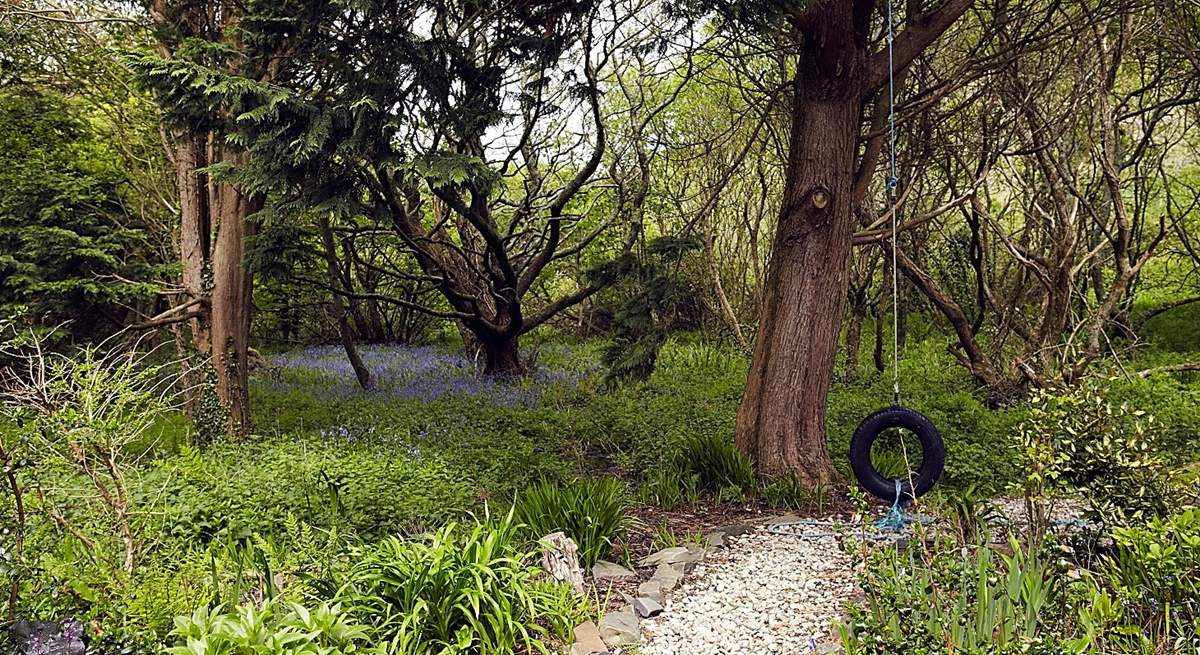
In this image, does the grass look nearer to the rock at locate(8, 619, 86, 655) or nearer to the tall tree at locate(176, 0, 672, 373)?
the rock at locate(8, 619, 86, 655)

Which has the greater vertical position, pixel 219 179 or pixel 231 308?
pixel 219 179

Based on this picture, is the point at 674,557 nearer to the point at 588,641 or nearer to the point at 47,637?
the point at 588,641

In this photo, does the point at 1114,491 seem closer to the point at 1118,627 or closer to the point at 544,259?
the point at 1118,627

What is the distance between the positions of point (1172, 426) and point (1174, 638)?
4095 mm

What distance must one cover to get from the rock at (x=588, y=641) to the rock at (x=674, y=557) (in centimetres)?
73

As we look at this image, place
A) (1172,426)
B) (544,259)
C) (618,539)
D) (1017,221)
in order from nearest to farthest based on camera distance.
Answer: (618,539) → (1172,426) → (544,259) → (1017,221)

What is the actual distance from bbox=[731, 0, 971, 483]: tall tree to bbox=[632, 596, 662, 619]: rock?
178 centimetres

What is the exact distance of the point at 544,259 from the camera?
8305mm

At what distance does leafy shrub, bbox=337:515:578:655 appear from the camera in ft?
8.55

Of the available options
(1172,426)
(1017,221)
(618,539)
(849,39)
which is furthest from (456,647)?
(1017,221)

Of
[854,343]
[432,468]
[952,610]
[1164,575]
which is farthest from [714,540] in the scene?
[854,343]

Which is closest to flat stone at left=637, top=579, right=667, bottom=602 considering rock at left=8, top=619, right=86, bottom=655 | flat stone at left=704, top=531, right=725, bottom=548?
flat stone at left=704, top=531, right=725, bottom=548

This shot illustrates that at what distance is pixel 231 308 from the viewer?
A: 5777mm

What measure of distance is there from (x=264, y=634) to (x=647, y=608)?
154 cm
